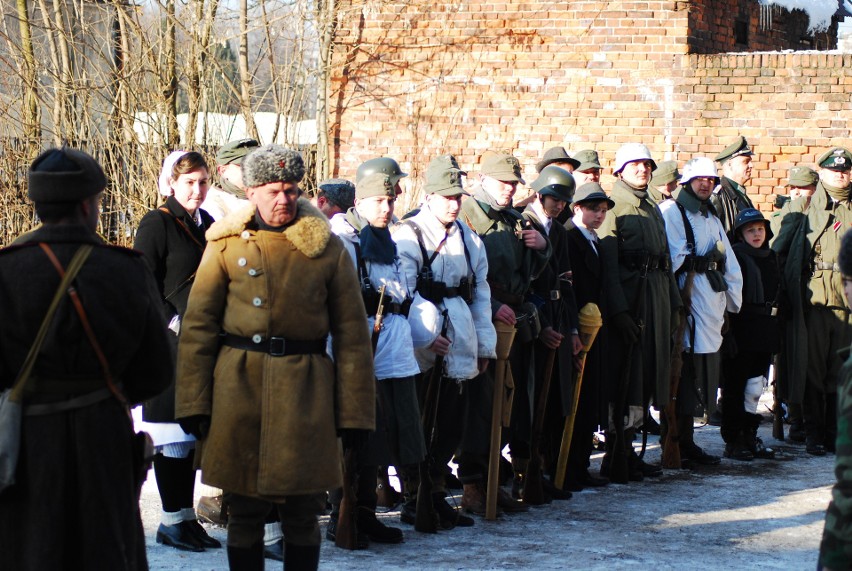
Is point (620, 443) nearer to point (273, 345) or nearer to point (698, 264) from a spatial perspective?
point (698, 264)

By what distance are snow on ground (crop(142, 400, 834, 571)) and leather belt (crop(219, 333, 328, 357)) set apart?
1.42 m

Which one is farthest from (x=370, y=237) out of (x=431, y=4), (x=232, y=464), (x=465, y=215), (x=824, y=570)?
(x=431, y=4)

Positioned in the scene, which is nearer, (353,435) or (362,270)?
(353,435)

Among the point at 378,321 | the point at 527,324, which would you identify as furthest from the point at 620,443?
the point at 378,321

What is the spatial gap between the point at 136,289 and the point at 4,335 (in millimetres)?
436

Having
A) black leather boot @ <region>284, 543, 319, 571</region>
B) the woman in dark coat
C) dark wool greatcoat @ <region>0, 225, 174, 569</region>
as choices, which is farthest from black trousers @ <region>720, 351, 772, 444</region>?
dark wool greatcoat @ <region>0, 225, 174, 569</region>

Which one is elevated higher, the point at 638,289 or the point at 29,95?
the point at 29,95

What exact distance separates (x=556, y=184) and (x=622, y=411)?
64.6 inches

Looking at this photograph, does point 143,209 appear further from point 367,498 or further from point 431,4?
point 367,498

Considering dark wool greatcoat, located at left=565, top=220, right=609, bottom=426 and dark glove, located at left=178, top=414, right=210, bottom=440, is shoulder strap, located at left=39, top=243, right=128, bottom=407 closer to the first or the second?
dark glove, located at left=178, top=414, right=210, bottom=440

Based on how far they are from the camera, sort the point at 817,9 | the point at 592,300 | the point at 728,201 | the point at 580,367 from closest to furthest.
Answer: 1. the point at 580,367
2. the point at 592,300
3. the point at 728,201
4. the point at 817,9

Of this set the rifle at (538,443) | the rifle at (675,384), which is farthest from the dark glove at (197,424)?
the rifle at (675,384)

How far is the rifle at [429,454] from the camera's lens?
6637 millimetres

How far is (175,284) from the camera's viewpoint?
591 cm
